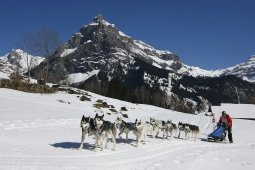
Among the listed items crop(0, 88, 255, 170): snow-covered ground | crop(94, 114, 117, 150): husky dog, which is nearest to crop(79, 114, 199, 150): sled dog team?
crop(94, 114, 117, 150): husky dog

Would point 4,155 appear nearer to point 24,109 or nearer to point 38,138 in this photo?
point 38,138

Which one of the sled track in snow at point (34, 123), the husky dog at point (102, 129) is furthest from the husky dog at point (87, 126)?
the sled track in snow at point (34, 123)

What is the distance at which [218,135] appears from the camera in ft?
78.1

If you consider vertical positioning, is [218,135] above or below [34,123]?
above

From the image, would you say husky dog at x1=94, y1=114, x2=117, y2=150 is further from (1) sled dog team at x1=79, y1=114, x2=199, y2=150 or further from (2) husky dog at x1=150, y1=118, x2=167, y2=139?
(2) husky dog at x1=150, y1=118, x2=167, y2=139

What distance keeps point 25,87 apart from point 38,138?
29367 mm

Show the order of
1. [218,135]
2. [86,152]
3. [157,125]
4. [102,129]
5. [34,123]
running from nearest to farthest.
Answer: [86,152] < [102,129] < [157,125] < [218,135] < [34,123]

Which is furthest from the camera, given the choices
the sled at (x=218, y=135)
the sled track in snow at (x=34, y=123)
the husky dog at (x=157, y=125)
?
the sled at (x=218, y=135)

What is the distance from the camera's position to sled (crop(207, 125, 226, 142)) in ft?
78.0

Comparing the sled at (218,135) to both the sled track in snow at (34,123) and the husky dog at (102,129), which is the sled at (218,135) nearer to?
the sled track in snow at (34,123)

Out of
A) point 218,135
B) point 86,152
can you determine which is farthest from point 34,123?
point 218,135

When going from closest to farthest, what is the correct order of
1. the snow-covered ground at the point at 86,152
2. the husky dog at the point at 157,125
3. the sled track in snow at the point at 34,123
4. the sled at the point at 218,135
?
the snow-covered ground at the point at 86,152, the husky dog at the point at 157,125, the sled track in snow at the point at 34,123, the sled at the point at 218,135

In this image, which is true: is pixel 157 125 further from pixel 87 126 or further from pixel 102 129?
pixel 87 126

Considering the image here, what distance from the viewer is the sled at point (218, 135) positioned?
23781 millimetres
